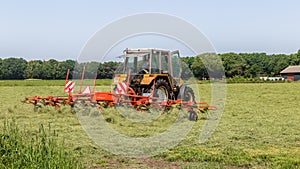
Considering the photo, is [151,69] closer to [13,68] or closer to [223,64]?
[223,64]

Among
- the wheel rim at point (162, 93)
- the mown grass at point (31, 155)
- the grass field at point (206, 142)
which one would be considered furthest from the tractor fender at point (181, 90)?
the mown grass at point (31, 155)

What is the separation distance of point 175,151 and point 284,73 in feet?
253

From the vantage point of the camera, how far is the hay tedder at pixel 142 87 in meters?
10.9

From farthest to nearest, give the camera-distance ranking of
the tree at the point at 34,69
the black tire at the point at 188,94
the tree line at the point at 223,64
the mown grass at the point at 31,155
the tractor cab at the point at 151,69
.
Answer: the tree at the point at 34,69 → the tree line at the point at 223,64 → the black tire at the point at 188,94 → the tractor cab at the point at 151,69 → the mown grass at the point at 31,155

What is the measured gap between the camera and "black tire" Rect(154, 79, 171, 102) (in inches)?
460

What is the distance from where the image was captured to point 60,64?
61844 mm

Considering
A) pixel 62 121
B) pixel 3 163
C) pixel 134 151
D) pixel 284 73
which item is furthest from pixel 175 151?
pixel 284 73

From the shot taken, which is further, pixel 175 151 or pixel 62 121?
pixel 62 121

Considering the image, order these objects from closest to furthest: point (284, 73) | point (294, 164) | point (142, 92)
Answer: point (294, 164), point (142, 92), point (284, 73)

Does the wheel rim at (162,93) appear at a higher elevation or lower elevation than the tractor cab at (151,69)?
lower

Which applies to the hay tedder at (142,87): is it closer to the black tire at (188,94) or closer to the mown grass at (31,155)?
the black tire at (188,94)

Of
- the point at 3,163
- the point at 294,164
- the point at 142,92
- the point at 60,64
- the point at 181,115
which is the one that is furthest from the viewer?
the point at 60,64

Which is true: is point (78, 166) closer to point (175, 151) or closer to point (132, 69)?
point (175, 151)

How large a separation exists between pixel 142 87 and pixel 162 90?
0.60m
